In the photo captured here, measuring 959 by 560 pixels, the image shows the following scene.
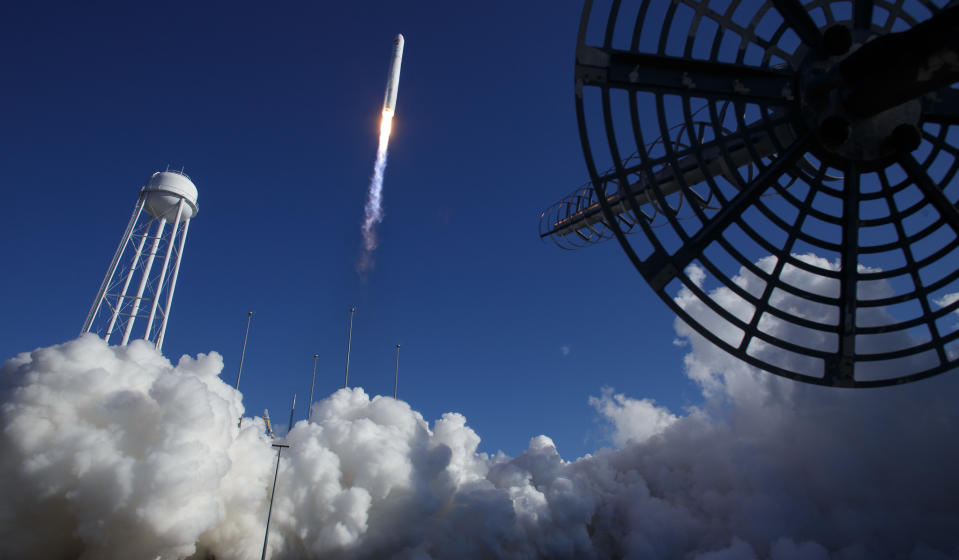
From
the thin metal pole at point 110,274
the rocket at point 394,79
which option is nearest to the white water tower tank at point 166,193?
the thin metal pole at point 110,274

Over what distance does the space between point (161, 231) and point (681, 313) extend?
46325mm

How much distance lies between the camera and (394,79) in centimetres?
4744

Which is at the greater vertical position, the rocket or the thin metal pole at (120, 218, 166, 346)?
the rocket

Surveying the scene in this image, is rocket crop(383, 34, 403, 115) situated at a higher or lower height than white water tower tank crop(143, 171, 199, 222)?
higher

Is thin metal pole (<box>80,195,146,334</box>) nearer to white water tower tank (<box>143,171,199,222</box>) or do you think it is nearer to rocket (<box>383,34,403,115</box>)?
white water tower tank (<box>143,171,199,222</box>)

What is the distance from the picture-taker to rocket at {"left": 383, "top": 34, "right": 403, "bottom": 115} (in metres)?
46.3

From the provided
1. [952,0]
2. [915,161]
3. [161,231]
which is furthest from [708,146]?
[161,231]

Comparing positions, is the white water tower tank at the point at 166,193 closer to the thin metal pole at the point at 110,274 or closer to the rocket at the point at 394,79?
the thin metal pole at the point at 110,274

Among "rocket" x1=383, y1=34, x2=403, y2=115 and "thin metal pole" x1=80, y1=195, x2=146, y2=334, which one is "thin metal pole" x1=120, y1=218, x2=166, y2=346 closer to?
"thin metal pole" x1=80, y1=195, x2=146, y2=334

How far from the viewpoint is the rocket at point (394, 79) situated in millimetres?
46344

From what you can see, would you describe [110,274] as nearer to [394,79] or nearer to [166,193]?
[166,193]

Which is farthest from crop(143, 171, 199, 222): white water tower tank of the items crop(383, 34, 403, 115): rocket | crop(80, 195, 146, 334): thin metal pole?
crop(383, 34, 403, 115): rocket

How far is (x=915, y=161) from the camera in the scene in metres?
9.05

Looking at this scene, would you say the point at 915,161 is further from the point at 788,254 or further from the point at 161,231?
the point at 161,231
